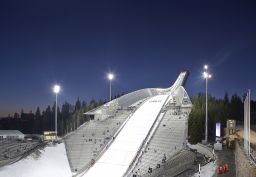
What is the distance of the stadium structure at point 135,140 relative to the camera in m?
45.8

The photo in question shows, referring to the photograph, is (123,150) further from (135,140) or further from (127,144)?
(135,140)

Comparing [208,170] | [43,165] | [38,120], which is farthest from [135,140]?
[38,120]

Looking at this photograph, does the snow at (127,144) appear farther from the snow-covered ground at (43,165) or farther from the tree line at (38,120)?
the tree line at (38,120)

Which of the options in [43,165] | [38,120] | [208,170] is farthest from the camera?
[38,120]

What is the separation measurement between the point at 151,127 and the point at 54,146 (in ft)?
38.2

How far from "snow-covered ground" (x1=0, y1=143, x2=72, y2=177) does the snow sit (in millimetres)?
3476

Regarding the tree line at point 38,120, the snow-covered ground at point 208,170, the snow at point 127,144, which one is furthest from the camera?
the tree line at point 38,120

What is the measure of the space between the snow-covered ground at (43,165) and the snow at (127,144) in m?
3.48

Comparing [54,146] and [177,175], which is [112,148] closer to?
[54,146]

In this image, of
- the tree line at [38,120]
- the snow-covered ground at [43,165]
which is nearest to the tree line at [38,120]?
the tree line at [38,120]

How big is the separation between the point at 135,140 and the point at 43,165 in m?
11.2

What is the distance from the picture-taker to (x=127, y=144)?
5331 centimetres

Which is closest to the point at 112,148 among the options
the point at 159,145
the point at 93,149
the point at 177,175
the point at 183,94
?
the point at 93,149

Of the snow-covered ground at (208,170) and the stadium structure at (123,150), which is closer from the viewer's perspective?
the snow-covered ground at (208,170)
